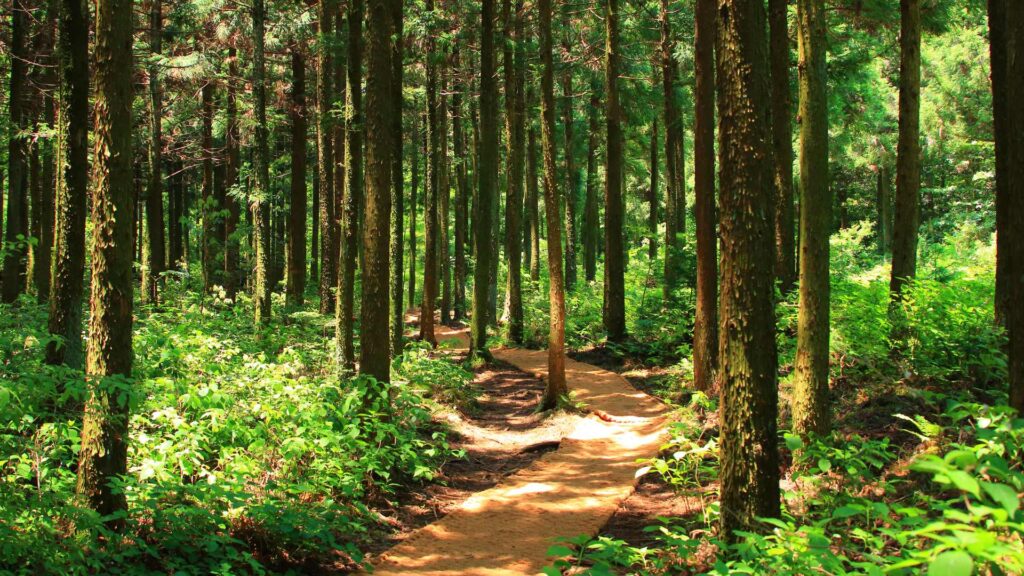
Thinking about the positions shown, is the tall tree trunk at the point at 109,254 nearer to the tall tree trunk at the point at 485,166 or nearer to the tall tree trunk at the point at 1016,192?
the tall tree trunk at the point at 1016,192

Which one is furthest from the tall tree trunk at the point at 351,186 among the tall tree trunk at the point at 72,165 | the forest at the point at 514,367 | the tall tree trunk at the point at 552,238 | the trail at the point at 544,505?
the trail at the point at 544,505

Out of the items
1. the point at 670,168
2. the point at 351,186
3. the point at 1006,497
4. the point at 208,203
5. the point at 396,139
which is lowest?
the point at 1006,497

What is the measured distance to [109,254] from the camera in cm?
513

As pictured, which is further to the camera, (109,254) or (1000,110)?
(1000,110)

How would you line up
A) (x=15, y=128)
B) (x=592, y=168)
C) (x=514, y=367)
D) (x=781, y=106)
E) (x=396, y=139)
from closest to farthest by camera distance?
(x=781, y=106) → (x=396, y=139) → (x=15, y=128) → (x=514, y=367) → (x=592, y=168)

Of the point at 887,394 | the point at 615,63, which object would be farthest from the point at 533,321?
the point at 887,394

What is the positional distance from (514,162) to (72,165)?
1220 centimetres

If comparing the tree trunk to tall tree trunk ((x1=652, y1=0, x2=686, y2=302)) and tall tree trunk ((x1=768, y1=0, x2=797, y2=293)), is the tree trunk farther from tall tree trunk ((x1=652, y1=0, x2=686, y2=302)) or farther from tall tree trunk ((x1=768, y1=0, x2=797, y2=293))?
tall tree trunk ((x1=768, y1=0, x2=797, y2=293))

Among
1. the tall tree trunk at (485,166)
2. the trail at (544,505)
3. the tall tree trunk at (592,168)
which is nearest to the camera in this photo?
the trail at (544,505)

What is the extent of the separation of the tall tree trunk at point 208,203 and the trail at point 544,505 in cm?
984

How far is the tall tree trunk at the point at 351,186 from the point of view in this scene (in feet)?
34.3

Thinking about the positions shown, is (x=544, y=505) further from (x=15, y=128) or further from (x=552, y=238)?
(x=15, y=128)

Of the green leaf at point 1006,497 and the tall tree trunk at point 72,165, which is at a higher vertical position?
the tall tree trunk at point 72,165

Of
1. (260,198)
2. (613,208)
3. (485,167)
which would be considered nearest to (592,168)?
(613,208)
